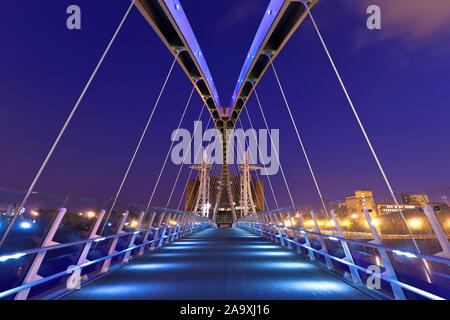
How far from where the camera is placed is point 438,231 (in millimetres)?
3125

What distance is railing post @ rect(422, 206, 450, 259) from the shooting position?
3.00 m

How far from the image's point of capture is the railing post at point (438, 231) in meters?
3.00

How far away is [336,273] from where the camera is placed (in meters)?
5.76

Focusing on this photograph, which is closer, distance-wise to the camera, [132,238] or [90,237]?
[90,237]

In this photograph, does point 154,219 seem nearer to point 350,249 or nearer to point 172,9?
point 350,249

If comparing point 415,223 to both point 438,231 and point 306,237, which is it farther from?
point 306,237

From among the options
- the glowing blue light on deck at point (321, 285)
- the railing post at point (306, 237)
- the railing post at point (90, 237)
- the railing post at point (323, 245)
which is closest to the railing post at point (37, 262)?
the railing post at point (90, 237)

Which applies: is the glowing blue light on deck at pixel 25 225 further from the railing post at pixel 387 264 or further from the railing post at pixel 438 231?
the railing post at pixel 438 231

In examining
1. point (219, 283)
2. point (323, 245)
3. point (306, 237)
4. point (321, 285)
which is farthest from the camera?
point (306, 237)

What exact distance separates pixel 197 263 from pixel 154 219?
12.0 feet

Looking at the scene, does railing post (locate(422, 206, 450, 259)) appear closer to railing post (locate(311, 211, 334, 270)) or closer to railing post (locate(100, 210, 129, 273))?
railing post (locate(311, 211, 334, 270))

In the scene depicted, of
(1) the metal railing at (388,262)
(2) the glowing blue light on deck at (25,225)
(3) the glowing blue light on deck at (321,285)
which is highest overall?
(2) the glowing blue light on deck at (25,225)

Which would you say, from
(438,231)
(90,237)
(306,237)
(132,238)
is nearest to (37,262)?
(90,237)

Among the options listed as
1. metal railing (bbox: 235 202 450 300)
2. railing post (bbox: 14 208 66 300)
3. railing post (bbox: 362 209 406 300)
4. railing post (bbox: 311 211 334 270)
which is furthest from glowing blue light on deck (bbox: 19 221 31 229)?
railing post (bbox: 311 211 334 270)
